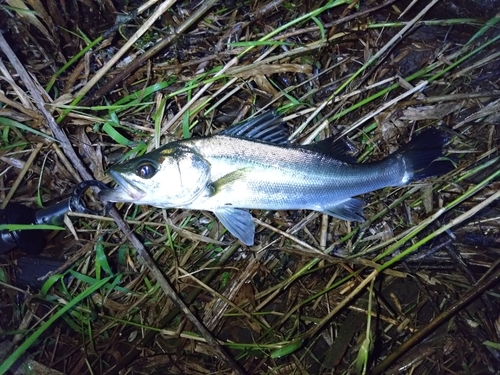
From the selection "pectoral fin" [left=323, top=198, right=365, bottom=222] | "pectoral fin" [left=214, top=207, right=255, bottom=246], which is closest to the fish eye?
"pectoral fin" [left=214, top=207, right=255, bottom=246]

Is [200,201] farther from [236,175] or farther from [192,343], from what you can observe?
[192,343]

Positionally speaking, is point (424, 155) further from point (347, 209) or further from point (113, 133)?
point (113, 133)

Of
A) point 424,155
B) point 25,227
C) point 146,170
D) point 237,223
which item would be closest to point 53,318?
point 25,227

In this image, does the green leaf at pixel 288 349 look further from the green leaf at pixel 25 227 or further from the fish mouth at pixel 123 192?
the green leaf at pixel 25 227

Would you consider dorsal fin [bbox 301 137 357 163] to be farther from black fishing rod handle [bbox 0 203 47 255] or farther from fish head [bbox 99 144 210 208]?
black fishing rod handle [bbox 0 203 47 255]

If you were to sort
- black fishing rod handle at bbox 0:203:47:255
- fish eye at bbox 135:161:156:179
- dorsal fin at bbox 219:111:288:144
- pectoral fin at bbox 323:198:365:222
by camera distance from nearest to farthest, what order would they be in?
fish eye at bbox 135:161:156:179 → dorsal fin at bbox 219:111:288:144 → pectoral fin at bbox 323:198:365:222 → black fishing rod handle at bbox 0:203:47:255

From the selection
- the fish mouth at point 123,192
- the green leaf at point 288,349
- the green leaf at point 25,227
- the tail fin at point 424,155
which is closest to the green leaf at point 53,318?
the green leaf at point 25,227

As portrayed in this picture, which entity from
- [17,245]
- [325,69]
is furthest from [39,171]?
[325,69]
